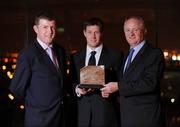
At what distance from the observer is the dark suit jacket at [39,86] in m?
4.05

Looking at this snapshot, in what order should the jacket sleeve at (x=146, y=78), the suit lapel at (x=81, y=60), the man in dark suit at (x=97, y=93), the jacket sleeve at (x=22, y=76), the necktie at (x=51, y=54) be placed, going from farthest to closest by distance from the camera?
the suit lapel at (x=81, y=60) → the man in dark suit at (x=97, y=93) → the necktie at (x=51, y=54) → the jacket sleeve at (x=22, y=76) → the jacket sleeve at (x=146, y=78)

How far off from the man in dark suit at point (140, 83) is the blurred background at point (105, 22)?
1.69 meters

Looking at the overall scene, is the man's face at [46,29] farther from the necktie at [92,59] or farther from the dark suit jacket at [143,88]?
the dark suit jacket at [143,88]

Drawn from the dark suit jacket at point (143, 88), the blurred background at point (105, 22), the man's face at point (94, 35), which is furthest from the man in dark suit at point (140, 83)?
the blurred background at point (105, 22)

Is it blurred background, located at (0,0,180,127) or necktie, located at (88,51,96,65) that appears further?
blurred background, located at (0,0,180,127)

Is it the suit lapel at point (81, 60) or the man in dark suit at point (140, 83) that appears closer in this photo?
the man in dark suit at point (140, 83)

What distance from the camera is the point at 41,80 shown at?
159 inches

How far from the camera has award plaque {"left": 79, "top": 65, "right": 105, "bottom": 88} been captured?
4.12 meters

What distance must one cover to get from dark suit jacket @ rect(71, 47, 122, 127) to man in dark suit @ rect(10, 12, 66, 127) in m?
0.26

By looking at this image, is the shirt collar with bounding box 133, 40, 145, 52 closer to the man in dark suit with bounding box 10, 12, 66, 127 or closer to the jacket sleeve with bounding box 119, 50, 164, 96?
the jacket sleeve with bounding box 119, 50, 164, 96

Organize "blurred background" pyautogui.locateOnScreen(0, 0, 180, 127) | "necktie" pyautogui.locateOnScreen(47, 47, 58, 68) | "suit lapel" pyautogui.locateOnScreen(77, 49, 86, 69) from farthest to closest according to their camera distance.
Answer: "blurred background" pyautogui.locateOnScreen(0, 0, 180, 127) < "suit lapel" pyautogui.locateOnScreen(77, 49, 86, 69) < "necktie" pyautogui.locateOnScreen(47, 47, 58, 68)

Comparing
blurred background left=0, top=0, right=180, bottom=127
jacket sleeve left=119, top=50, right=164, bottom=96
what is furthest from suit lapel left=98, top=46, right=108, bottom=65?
blurred background left=0, top=0, right=180, bottom=127

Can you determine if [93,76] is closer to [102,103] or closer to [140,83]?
[102,103]

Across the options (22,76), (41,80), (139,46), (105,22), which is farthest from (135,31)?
(105,22)
